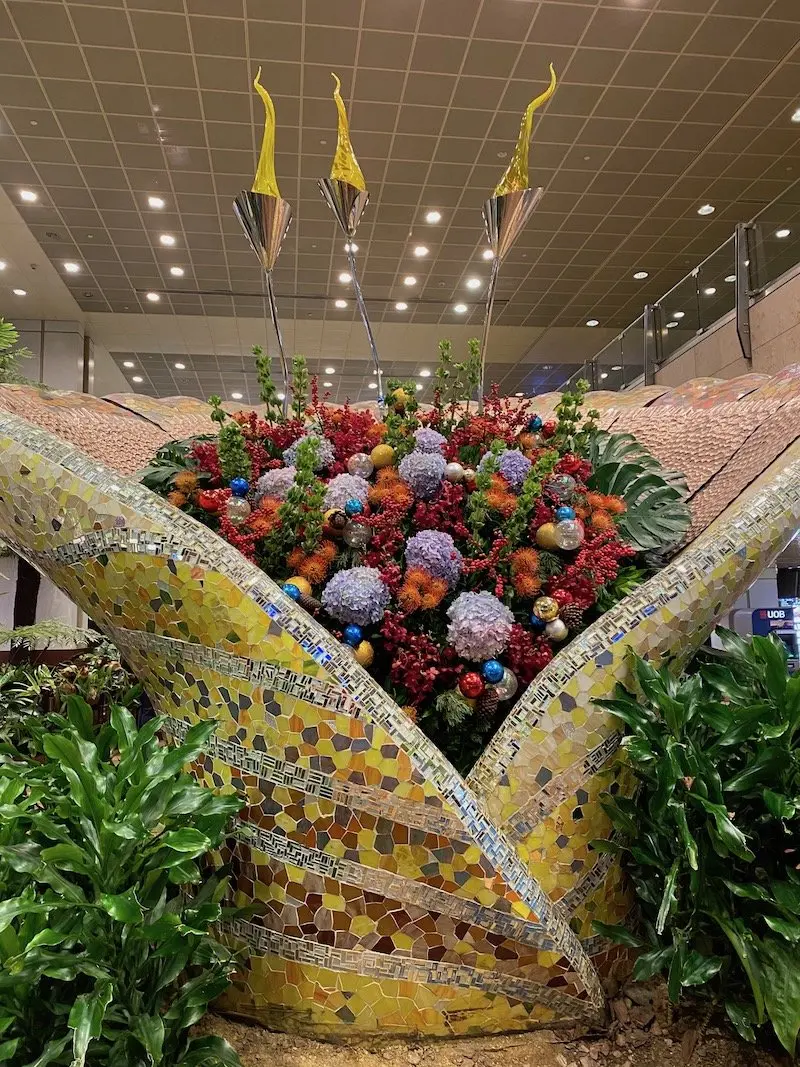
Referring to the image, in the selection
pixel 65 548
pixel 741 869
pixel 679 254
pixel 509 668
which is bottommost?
pixel 741 869

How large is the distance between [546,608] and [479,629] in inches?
4.1

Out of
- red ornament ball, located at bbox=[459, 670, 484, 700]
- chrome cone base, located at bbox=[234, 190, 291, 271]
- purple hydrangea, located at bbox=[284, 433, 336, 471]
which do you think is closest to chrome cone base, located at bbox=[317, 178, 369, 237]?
chrome cone base, located at bbox=[234, 190, 291, 271]

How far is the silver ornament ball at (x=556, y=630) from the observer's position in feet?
2.92

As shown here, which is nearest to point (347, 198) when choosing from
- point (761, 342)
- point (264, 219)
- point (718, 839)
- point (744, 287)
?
point (264, 219)

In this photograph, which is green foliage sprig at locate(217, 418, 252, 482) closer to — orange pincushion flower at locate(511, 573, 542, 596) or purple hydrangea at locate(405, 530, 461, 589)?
purple hydrangea at locate(405, 530, 461, 589)

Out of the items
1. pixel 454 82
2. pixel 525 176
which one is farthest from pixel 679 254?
pixel 525 176

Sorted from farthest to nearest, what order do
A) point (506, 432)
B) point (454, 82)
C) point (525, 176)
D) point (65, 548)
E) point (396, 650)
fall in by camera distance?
point (454, 82)
point (525, 176)
point (506, 432)
point (396, 650)
point (65, 548)

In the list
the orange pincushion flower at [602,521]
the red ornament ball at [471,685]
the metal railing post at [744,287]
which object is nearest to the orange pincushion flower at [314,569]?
the red ornament ball at [471,685]

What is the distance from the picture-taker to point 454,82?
6.09m

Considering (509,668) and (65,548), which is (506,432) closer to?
(509,668)

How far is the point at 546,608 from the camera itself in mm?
885

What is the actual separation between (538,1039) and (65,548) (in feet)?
2.28

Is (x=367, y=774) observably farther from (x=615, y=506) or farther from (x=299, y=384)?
A: (x=299, y=384)

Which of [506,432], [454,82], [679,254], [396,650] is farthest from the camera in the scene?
[679,254]
